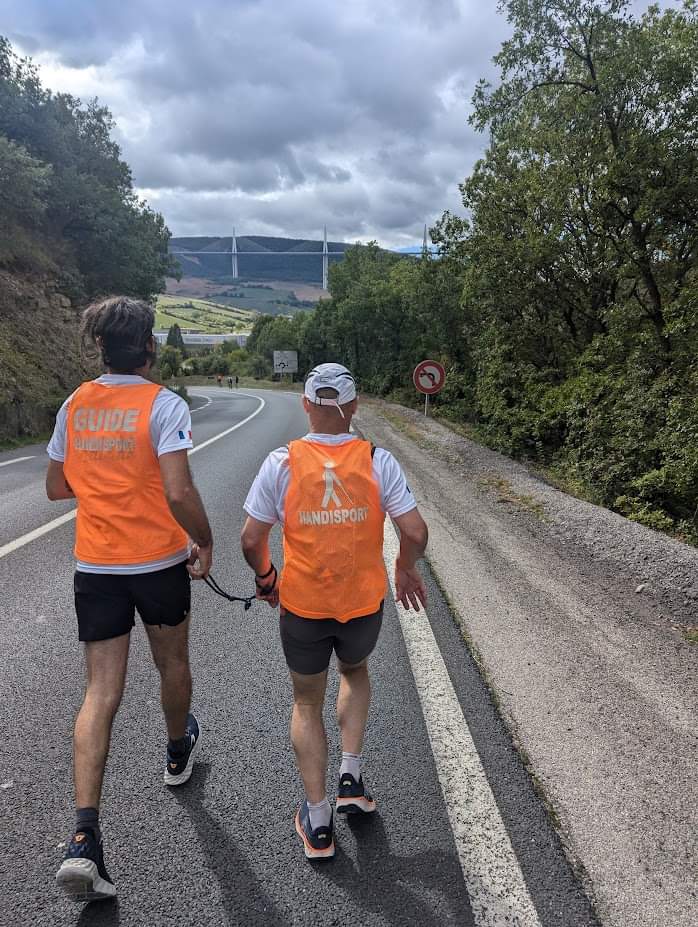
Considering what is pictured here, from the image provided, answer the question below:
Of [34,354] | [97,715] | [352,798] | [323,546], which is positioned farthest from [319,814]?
[34,354]

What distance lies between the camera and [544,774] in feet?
8.15

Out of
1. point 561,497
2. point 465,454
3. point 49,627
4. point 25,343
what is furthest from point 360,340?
point 49,627

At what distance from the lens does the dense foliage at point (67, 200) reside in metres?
18.6

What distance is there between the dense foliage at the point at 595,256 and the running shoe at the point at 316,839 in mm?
6577

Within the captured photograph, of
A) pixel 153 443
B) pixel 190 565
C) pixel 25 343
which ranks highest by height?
pixel 25 343

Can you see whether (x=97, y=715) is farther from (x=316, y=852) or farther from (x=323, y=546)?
(x=323, y=546)

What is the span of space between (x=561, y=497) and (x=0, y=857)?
6925 millimetres

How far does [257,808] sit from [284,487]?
1382 mm

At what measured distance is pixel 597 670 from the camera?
3373 millimetres

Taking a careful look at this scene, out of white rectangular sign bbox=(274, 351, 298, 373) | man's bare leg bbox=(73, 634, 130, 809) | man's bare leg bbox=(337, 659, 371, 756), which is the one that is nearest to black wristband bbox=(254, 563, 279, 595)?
man's bare leg bbox=(337, 659, 371, 756)

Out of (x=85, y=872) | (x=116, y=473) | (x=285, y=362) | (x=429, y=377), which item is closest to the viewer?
(x=85, y=872)

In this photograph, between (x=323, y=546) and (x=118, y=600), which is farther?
(x=118, y=600)

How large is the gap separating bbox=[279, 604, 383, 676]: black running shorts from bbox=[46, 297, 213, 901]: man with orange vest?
516mm

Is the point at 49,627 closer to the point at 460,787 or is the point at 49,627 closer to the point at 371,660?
the point at 371,660
